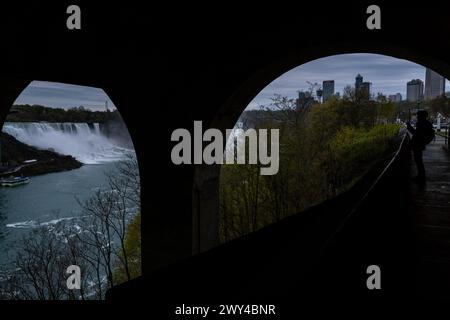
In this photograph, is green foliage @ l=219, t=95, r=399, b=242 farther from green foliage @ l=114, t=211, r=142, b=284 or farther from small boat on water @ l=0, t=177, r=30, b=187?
small boat on water @ l=0, t=177, r=30, b=187

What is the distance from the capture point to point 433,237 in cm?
424

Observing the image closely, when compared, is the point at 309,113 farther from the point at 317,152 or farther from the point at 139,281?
the point at 139,281

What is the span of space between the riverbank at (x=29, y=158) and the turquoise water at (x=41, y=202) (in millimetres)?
2633

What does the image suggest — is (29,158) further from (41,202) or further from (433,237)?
(433,237)

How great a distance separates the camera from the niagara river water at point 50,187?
39.5 meters

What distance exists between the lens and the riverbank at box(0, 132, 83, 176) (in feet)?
216

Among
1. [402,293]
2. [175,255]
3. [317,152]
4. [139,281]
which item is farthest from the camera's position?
[317,152]

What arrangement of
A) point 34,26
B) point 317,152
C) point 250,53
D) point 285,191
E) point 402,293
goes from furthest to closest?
point 317,152 < point 285,191 < point 250,53 < point 34,26 < point 402,293

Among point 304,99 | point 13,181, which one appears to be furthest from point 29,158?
point 304,99

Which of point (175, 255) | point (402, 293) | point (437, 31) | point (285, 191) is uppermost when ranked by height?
point (437, 31)

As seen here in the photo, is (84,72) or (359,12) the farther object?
(84,72)

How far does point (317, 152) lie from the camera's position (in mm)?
32094

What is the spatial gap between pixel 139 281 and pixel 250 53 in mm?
5994
